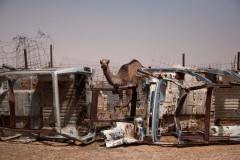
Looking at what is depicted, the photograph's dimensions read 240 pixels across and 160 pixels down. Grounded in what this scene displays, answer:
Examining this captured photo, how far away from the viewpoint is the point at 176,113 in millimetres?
7227

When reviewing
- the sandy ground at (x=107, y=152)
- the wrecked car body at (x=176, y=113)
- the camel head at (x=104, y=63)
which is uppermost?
the camel head at (x=104, y=63)

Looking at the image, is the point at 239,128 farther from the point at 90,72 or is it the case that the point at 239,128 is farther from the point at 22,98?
the point at 22,98

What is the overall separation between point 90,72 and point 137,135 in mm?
2054

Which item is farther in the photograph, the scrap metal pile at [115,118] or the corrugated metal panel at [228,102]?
the corrugated metal panel at [228,102]

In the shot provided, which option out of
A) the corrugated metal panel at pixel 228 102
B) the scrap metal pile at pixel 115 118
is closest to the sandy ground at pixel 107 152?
the scrap metal pile at pixel 115 118

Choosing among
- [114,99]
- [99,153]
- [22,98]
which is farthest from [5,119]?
[114,99]

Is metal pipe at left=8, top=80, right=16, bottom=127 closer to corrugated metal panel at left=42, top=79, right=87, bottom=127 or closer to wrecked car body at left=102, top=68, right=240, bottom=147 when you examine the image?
corrugated metal panel at left=42, top=79, right=87, bottom=127

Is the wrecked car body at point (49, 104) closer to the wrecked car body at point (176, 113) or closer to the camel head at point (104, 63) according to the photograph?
the wrecked car body at point (176, 113)

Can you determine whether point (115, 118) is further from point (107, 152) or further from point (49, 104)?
point (49, 104)

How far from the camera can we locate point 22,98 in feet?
25.0

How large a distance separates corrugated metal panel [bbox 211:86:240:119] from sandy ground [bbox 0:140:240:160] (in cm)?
207

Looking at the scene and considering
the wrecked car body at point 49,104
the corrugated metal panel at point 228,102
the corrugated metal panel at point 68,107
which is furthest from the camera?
the corrugated metal panel at point 228,102

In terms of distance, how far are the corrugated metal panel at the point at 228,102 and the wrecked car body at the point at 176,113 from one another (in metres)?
0.25

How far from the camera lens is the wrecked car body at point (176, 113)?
6703mm
